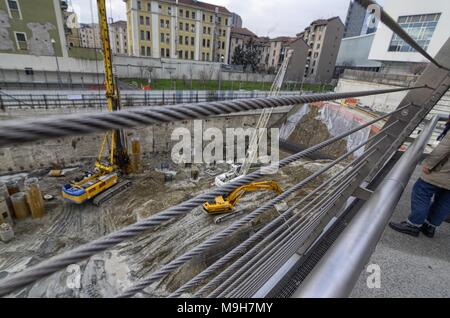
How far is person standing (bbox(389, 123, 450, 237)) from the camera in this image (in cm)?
→ 140


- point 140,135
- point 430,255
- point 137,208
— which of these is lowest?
point 137,208

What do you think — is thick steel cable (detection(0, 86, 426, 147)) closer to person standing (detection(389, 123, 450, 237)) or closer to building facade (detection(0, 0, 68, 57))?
person standing (detection(389, 123, 450, 237))

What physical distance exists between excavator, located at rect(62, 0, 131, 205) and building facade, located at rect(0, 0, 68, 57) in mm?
9438

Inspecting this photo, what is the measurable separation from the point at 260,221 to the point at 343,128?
9.83m

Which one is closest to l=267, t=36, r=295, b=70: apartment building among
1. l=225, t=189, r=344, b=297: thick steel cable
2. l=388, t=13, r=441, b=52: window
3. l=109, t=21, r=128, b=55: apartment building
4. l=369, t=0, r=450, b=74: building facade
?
l=369, t=0, r=450, b=74: building facade

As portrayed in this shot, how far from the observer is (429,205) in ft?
4.89

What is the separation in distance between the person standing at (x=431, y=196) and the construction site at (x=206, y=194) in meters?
0.12

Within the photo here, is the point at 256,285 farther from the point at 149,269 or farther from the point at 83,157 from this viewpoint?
the point at 83,157

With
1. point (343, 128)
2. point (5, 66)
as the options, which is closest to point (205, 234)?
point (343, 128)

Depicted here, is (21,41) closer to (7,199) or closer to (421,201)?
(7,199)

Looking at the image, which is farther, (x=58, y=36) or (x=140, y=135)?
(x=58, y=36)

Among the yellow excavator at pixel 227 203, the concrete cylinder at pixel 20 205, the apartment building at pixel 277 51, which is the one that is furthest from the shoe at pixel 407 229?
the apartment building at pixel 277 51

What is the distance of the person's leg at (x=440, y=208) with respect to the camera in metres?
1.46
